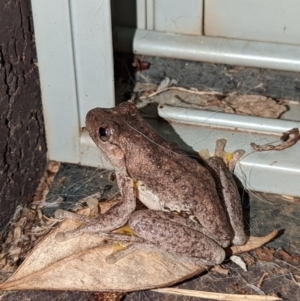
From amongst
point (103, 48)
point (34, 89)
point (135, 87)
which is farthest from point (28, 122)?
point (135, 87)

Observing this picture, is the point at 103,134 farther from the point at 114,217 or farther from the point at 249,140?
the point at 249,140

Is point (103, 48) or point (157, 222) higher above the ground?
point (103, 48)

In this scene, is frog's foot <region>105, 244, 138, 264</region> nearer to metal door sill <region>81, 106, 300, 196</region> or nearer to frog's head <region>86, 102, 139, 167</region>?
frog's head <region>86, 102, 139, 167</region>

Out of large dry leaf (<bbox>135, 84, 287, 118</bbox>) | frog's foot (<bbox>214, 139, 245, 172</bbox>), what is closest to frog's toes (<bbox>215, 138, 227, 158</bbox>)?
frog's foot (<bbox>214, 139, 245, 172</bbox>)

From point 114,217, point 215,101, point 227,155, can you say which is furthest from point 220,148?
point 114,217

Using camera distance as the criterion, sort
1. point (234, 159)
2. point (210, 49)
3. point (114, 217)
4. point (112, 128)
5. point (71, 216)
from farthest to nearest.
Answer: point (210, 49), point (234, 159), point (71, 216), point (114, 217), point (112, 128)

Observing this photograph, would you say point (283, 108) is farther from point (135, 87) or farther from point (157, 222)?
point (157, 222)
